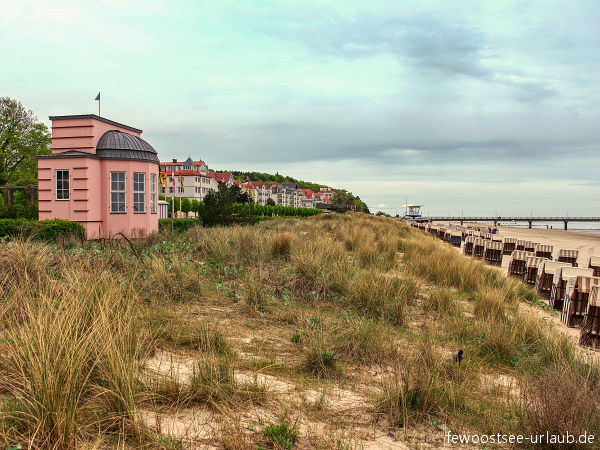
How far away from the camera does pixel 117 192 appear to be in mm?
16547

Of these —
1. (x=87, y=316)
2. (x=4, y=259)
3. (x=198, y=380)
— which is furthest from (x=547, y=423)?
(x=4, y=259)

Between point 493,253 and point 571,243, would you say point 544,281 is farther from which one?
point 571,243

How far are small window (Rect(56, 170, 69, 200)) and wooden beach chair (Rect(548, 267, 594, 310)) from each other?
1711 centimetres

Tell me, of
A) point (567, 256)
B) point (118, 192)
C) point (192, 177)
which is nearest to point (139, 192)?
point (118, 192)

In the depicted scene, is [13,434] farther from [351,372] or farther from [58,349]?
[351,372]

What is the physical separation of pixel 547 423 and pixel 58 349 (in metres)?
3.34

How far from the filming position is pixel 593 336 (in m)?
5.67

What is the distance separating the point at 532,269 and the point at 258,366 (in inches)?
378

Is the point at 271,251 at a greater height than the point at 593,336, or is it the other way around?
the point at 271,251

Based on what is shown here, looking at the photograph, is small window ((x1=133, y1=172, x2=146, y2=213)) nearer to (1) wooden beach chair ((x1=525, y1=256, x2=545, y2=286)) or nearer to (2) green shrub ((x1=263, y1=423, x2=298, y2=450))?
(1) wooden beach chair ((x1=525, y1=256, x2=545, y2=286))

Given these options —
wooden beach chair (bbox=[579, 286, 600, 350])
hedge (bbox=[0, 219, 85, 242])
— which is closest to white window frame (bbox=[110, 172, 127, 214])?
hedge (bbox=[0, 219, 85, 242])

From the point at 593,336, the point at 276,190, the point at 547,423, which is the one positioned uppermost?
the point at 276,190

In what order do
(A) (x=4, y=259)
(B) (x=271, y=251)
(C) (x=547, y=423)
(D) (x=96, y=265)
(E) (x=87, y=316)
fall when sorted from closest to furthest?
(C) (x=547, y=423) < (E) (x=87, y=316) < (A) (x=4, y=259) < (D) (x=96, y=265) < (B) (x=271, y=251)

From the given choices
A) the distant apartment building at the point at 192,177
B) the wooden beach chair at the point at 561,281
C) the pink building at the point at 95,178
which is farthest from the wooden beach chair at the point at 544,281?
the distant apartment building at the point at 192,177
